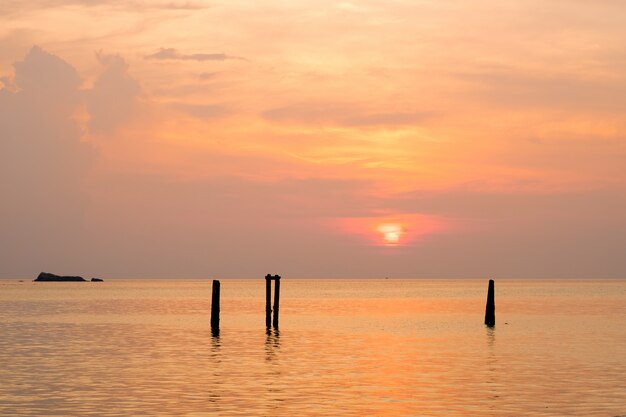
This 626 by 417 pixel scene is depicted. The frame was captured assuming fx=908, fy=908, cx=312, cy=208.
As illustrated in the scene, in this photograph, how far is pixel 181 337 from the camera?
54.9m

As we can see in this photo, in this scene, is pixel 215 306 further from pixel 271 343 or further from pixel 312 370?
pixel 312 370

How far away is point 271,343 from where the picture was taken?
49781 mm

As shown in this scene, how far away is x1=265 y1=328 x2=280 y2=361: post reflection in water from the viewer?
1677 inches

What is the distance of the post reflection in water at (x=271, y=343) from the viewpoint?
140ft

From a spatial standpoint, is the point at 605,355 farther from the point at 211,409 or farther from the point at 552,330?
the point at 211,409

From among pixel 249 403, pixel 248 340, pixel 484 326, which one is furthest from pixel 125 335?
pixel 249 403

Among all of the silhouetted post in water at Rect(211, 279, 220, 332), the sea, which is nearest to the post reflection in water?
the sea

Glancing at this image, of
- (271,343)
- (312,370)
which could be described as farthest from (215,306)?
(312,370)

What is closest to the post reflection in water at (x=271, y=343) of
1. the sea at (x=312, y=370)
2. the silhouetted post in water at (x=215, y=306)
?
the sea at (x=312, y=370)

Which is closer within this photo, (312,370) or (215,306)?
(312,370)

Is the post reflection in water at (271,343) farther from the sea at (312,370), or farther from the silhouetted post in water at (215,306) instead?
the silhouetted post in water at (215,306)

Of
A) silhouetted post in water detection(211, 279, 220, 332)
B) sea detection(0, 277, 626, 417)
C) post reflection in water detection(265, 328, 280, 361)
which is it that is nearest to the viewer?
sea detection(0, 277, 626, 417)

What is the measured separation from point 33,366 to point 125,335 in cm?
1911

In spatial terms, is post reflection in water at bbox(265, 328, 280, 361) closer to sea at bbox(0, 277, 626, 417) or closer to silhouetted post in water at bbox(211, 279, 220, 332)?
sea at bbox(0, 277, 626, 417)
